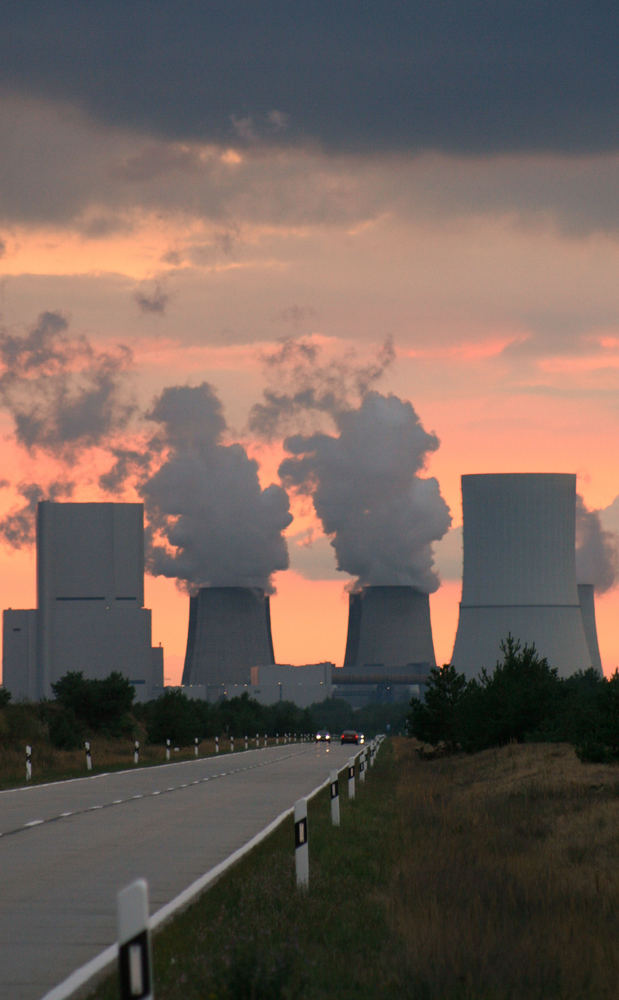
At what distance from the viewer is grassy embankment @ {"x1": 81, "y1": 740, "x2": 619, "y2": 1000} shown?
7.67 metres

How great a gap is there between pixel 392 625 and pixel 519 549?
8723 cm

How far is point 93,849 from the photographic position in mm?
15961

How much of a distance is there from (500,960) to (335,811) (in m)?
11.1

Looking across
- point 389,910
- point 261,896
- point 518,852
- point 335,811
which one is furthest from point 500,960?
point 335,811

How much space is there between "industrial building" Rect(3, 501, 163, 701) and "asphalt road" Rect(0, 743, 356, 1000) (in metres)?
130

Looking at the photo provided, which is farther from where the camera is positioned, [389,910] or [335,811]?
[335,811]

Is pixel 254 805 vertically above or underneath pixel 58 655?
underneath

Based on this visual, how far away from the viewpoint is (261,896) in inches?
448

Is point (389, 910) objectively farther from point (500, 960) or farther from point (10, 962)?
point (10, 962)

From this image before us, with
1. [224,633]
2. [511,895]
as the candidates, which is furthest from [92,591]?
[511,895]

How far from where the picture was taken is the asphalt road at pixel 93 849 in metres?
9.55

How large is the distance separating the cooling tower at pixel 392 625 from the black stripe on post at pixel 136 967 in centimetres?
15940

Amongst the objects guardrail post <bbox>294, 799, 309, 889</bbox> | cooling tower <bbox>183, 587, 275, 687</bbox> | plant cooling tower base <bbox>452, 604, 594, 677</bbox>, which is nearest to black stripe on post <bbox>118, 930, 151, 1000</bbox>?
guardrail post <bbox>294, 799, 309, 889</bbox>

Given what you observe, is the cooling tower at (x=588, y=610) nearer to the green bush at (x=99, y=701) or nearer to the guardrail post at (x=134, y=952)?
the green bush at (x=99, y=701)
